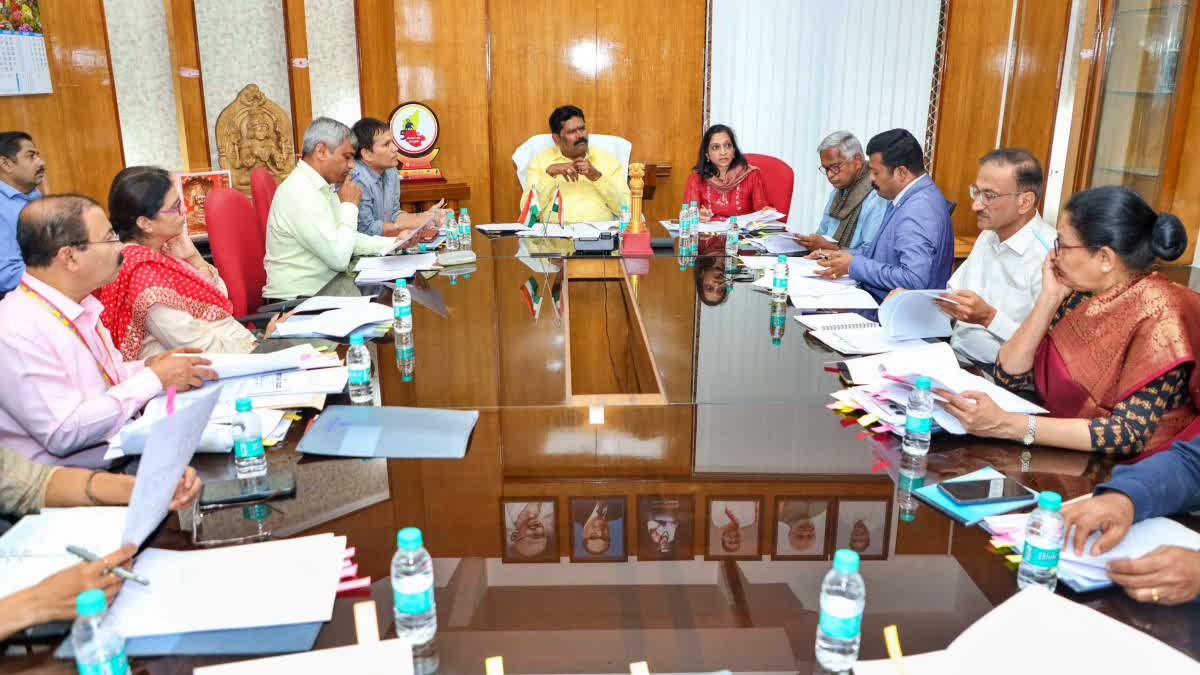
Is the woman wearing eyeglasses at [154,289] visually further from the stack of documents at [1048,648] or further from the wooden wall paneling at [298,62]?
the wooden wall paneling at [298,62]

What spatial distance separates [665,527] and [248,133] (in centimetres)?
475

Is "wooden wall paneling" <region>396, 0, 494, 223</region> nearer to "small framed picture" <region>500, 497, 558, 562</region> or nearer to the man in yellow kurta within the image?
the man in yellow kurta

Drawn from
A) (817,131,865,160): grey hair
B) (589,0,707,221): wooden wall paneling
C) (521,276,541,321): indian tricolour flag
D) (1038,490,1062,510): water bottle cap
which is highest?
(589,0,707,221): wooden wall paneling

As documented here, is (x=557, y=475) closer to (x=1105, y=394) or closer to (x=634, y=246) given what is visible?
(x=1105, y=394)

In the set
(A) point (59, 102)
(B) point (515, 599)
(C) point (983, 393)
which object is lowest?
(B) point (515, 599)

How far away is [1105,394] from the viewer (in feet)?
5.55

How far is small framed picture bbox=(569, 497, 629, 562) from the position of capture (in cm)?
124

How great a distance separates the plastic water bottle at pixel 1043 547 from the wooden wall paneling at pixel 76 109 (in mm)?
4225

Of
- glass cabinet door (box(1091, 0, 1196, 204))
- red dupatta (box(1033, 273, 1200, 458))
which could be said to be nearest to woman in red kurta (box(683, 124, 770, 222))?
glass cabinet door (box(1091, 0, 1196, 204))

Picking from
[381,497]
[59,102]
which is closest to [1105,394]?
[381,497]

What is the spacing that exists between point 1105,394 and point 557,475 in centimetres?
113

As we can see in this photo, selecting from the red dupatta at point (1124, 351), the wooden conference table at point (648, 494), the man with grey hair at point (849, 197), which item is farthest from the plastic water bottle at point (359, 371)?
the man with grey hair at point (849, 197)

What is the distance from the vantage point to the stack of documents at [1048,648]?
3.18 ft

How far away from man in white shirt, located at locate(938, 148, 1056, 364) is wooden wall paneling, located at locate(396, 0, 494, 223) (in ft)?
13.4
